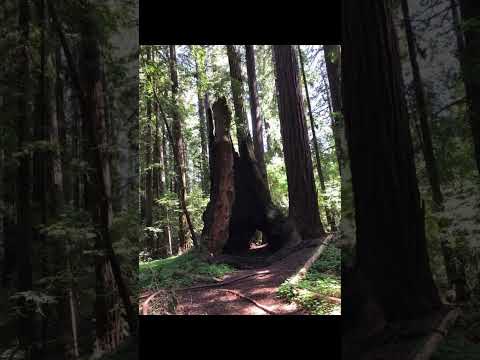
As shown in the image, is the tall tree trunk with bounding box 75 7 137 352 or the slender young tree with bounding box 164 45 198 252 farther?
the slender young tree with bounding box 164 45 198 252

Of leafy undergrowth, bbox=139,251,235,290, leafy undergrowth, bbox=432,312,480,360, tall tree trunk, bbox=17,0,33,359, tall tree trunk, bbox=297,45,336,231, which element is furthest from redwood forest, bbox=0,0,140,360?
leafy undergrowth, bbox=432,312,480,360

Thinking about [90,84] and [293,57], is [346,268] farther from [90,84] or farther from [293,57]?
[90,84]

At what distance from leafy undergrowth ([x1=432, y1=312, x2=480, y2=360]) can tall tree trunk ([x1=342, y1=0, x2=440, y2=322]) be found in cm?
21

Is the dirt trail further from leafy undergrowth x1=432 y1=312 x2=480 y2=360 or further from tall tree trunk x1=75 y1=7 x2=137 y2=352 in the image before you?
leafy undergrowth x1=432 y1=312 x2=480 y2=360

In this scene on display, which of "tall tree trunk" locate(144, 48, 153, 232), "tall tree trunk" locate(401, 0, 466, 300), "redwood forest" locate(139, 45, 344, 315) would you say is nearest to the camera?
"tall tree trunk" locate(401, 0, 466, 300)

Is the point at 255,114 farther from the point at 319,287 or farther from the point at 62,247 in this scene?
the point at 62,247

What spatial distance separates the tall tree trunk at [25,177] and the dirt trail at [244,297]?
2.98 ft

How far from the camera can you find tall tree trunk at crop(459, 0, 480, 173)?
108 inches

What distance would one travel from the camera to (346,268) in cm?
277

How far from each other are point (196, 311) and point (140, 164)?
4.18 feet

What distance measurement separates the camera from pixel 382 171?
259 cm

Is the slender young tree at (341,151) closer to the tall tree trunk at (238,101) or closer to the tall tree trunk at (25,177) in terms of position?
the tall tree trunk at (238,101)

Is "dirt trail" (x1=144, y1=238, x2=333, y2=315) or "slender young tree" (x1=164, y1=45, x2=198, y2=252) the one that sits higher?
"slender young tree" (x1=164, y1=45, x2=198, y2=252)

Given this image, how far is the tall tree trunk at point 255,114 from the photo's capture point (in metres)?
3.59
